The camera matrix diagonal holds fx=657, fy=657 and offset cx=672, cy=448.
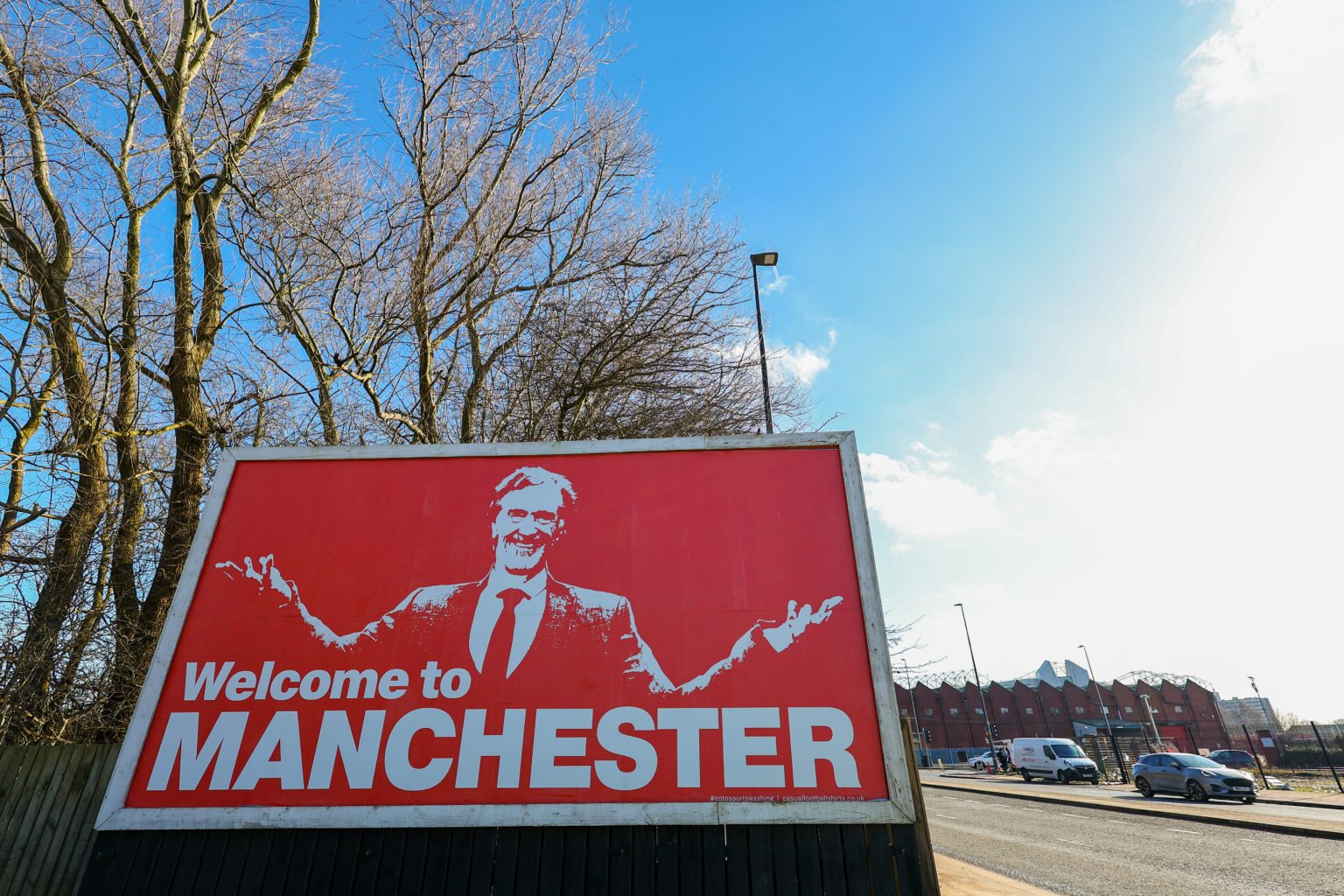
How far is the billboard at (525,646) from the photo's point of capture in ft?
13.7

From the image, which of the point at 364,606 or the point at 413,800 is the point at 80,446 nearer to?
the point at 364,606

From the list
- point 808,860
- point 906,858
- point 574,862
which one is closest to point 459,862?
point 574,862

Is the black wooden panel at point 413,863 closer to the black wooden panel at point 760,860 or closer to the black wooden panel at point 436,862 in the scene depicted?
the black wooden panel at point 436,862

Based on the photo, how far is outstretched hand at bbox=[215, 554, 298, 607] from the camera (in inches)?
192

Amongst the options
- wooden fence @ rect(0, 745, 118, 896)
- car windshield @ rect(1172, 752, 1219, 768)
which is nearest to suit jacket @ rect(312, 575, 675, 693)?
wooden fence @ rect(0, 745, 118, 896)

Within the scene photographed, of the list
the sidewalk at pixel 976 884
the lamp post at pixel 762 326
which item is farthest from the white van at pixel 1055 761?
the lamp post at pixel 762 326

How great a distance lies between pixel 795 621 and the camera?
461 cm

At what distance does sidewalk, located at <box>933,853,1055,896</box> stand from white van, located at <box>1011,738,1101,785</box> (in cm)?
2114

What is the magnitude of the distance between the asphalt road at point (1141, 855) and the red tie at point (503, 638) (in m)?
8.98

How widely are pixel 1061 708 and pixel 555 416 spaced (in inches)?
2687

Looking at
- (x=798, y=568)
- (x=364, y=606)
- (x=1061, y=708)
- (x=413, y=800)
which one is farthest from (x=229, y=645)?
(x=1061, y=708)

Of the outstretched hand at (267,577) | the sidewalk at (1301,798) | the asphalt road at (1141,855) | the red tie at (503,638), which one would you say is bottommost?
the asphalt road at (1141,855)

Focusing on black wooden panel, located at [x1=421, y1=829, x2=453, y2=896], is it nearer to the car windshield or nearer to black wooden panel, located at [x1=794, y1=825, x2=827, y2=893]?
black wooden panel, located at [x1=794, y1=825, x2=827, y2=893]

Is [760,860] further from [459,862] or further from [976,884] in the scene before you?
[976,884]
